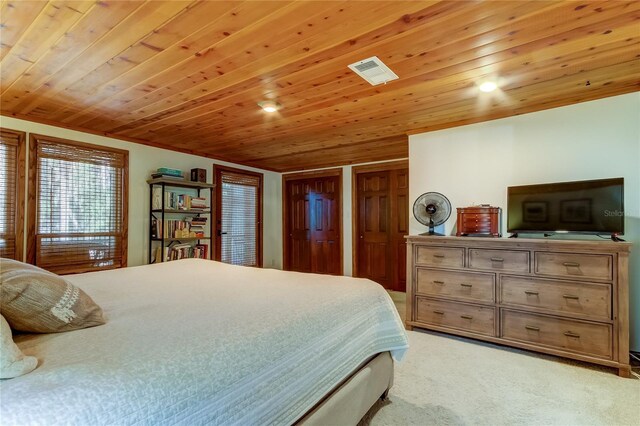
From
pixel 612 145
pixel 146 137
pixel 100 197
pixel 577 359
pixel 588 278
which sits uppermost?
pixel 146 137

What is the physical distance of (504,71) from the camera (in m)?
2.06

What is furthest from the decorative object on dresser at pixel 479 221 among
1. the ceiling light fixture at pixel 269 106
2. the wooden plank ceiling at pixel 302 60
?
the ceiling light fixture at pixel 269 106

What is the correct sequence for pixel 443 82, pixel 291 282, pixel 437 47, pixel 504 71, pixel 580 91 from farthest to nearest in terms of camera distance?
pixel 580 91 → pixel 443 82 → pixel 504 71 → pixel 291 282 → pixel 437 47

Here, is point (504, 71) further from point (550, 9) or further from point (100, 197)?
point (100, 197)

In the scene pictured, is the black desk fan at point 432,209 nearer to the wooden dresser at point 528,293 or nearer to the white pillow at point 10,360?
the wooden dresser at point 528,293

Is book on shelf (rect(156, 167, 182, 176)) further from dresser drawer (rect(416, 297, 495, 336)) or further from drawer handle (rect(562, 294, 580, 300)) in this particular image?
drawer handle (rect(562, 294, 580, 300))

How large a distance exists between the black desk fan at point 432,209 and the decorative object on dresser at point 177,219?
2844mm

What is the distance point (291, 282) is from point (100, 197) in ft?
9.32

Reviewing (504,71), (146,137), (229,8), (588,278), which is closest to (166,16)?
(229,8)

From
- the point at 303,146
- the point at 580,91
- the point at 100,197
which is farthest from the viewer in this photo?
the point at 303,146

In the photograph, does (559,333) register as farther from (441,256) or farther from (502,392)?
(441,256)

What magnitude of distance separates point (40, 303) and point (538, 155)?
3510 mm

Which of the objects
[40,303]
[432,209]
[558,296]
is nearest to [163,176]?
[40,303]

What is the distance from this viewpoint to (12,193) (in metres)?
2.82
